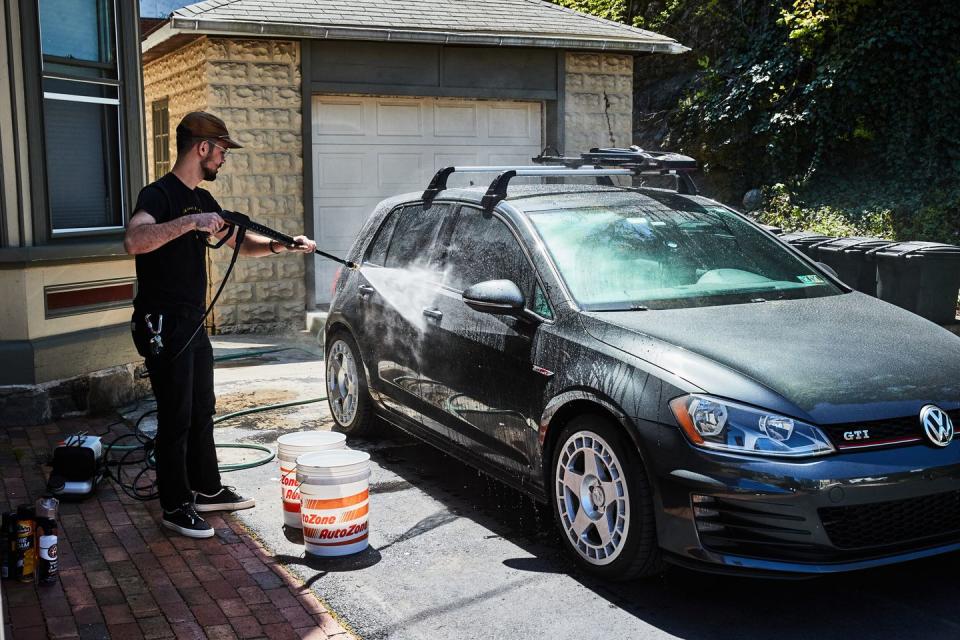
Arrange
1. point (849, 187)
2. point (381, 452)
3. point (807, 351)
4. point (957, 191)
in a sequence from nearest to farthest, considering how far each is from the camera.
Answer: point (807, 351) → point (381, 452) → point (957, 191) → point (849, 187)

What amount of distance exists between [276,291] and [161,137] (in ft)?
10.8

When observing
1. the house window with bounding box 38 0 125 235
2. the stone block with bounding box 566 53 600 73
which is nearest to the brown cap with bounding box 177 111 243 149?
the house window with bounding box 38 0 125 235

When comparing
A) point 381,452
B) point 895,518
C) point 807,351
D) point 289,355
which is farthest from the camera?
point 289,355

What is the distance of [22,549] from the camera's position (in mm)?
4523

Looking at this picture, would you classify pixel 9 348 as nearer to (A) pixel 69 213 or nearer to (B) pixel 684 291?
(A) pixel 69 213

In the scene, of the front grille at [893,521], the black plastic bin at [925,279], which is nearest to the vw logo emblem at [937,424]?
the front grille at [893,521]

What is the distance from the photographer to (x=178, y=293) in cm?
507

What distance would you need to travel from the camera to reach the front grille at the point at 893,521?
396 centimetres

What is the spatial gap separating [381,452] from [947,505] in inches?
143

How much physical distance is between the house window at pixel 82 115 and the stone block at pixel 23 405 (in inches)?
45.3

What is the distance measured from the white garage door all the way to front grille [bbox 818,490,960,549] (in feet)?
30.3

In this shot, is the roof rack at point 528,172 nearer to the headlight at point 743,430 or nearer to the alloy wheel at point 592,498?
the alloy wheel at point 592,498

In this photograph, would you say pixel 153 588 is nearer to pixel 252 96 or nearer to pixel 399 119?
pixel 252 96

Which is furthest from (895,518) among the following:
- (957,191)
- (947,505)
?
(957,191)
